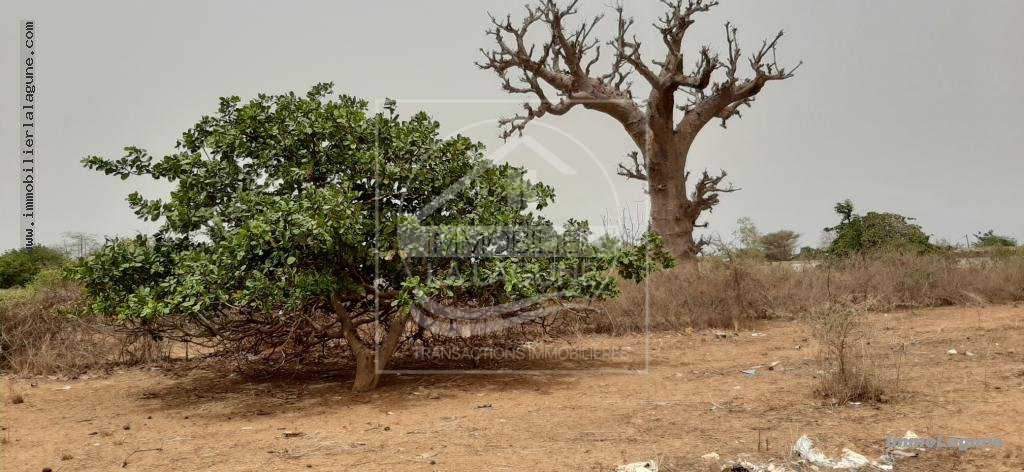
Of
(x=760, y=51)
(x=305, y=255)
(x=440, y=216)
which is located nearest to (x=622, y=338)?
(x=440, y=216)

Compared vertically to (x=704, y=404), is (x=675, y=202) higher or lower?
higher

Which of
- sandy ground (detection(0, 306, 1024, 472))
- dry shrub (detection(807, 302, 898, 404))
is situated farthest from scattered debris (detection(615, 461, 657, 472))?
dry shrub (detection(807, 302, 898, 404))

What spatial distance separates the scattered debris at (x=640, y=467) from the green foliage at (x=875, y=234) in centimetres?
1488

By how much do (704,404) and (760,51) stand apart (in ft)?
36.9

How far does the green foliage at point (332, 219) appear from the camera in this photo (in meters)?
6.28

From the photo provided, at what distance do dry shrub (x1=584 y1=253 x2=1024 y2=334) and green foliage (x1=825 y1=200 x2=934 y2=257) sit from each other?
2.46 meters

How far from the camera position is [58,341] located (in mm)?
9219

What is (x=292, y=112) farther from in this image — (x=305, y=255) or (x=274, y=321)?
(x=274, y=321)

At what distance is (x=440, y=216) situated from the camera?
7.21 meters

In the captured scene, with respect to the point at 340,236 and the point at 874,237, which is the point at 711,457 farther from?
the point at 874,237

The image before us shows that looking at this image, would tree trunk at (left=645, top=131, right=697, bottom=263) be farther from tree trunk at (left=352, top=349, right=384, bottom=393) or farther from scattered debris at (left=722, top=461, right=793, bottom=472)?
scattered debris at (left=722, top=461, right=793, bottom=472)

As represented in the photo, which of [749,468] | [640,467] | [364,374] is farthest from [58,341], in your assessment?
[749,468]

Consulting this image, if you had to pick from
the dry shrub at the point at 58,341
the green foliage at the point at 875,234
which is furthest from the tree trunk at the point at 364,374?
the green foliage at the point at 875,234

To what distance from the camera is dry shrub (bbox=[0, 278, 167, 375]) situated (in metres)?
8.78
